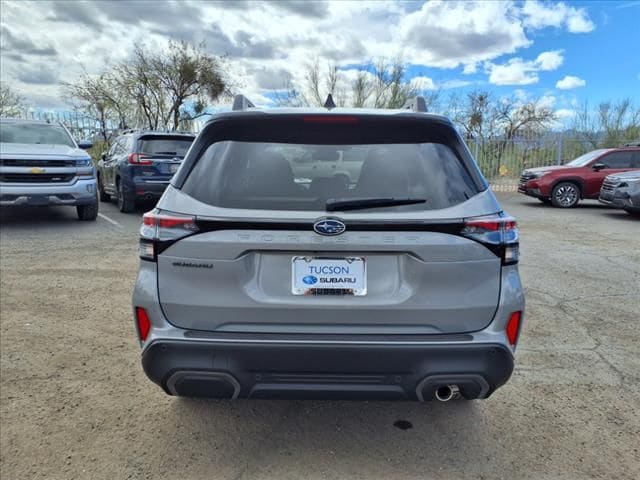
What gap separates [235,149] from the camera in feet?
Result: 8.06

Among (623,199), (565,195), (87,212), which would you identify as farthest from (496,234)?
(565,195)

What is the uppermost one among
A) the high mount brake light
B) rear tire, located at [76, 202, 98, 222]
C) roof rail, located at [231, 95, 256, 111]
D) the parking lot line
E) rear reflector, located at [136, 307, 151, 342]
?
roof rail, located at [231, 95, 256, 111]

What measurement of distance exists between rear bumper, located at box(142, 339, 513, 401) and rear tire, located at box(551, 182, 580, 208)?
12.9m

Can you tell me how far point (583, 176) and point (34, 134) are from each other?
527 inches

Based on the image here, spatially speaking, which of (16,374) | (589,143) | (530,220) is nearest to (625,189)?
(530,220)

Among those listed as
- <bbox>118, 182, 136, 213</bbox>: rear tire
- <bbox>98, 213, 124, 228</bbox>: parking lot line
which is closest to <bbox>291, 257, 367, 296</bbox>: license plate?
<bbox>98, 213, 124, 228</bbox>: parking lot line

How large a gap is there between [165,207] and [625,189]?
11.8 meters

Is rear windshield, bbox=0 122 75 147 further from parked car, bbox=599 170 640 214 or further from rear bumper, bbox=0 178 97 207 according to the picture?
parked car, bbox=599 170 640 214

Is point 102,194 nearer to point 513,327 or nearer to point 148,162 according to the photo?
point 148,162

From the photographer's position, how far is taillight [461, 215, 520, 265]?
2.21 metres

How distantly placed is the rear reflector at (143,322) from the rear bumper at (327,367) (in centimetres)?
8

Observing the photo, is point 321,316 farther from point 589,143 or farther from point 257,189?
point 589,143

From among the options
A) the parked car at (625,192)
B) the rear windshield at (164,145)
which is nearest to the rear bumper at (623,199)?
the parked car at (625,192)

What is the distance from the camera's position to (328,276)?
7.17 ft
